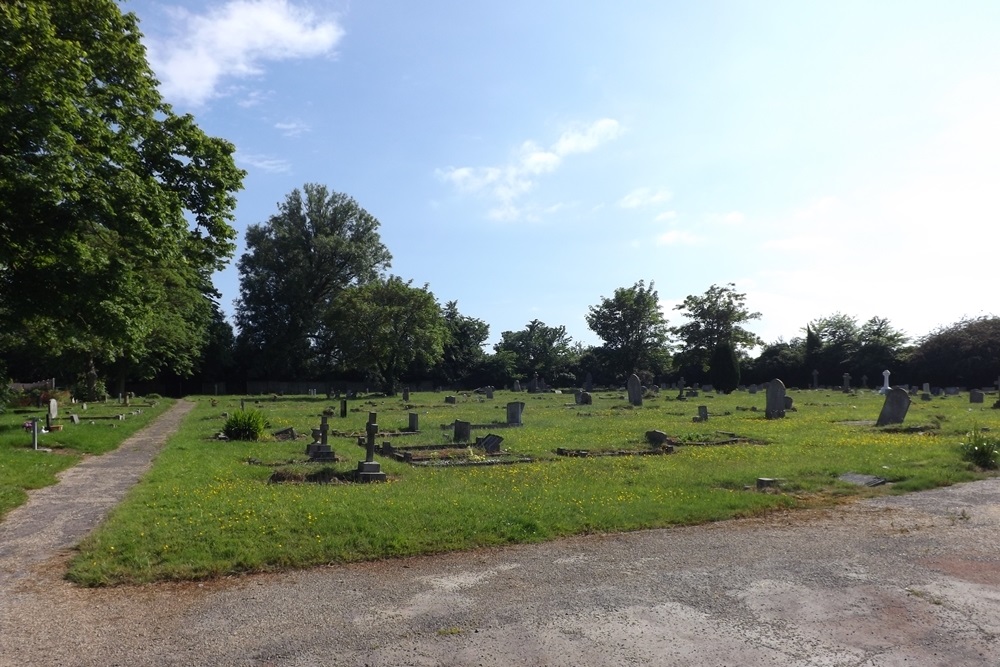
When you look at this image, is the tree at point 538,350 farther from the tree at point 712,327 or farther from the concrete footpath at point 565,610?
the concrete footpath at point 565,610

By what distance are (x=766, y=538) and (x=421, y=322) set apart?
45.7m

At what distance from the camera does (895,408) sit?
22594 mm

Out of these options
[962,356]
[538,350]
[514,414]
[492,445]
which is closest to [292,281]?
[538,350]

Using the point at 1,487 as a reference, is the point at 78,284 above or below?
above

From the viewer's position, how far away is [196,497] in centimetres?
1033

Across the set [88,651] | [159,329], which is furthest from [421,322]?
[88,651]

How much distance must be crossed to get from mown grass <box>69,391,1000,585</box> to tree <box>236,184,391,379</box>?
4476cm

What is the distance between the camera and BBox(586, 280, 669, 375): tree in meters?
76.1

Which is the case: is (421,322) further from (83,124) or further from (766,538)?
(766,538)

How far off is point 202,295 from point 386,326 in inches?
497

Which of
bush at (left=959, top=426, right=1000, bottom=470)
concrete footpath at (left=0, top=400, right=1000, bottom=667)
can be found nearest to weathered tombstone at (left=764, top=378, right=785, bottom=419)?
bush at (left=959, top=426, right=1000, bottom=470)

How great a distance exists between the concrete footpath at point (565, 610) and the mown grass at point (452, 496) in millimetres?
475

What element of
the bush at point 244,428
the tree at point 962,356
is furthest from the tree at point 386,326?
the tree at point 962,356

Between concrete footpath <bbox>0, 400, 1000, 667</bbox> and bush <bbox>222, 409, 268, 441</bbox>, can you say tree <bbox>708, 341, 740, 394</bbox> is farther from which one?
concrete footpath <bbox>0, 400, 1000, 667</bbox>
